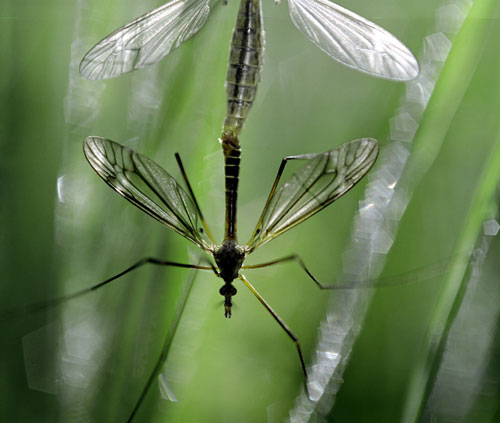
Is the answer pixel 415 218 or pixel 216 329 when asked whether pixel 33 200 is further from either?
pixel 415 218

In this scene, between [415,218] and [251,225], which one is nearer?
[415,218]

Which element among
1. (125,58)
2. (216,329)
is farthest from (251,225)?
(125,58)

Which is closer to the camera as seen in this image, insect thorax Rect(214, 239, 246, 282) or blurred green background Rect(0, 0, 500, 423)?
blurred green background Rect(0, 0, 500, 423)

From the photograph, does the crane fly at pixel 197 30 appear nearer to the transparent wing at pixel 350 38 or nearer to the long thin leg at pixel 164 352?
the transparent wing at pixel 350 38

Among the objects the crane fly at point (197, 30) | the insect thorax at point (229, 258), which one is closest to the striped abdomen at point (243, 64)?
the crane fly at point (197, 30)

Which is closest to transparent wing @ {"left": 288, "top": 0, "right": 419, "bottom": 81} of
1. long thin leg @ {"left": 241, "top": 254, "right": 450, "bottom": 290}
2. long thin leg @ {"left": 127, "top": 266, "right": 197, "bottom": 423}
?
long thin leg @ {"left": 241, "top": 254, "right": 450, "bottom": 290}

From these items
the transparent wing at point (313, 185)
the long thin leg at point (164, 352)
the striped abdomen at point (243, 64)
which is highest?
the striped abdomen at point (243, 64)

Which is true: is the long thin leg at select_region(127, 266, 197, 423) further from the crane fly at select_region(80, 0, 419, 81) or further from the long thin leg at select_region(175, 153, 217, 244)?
the crane fly at select_region(80, 0, 419, 81)
